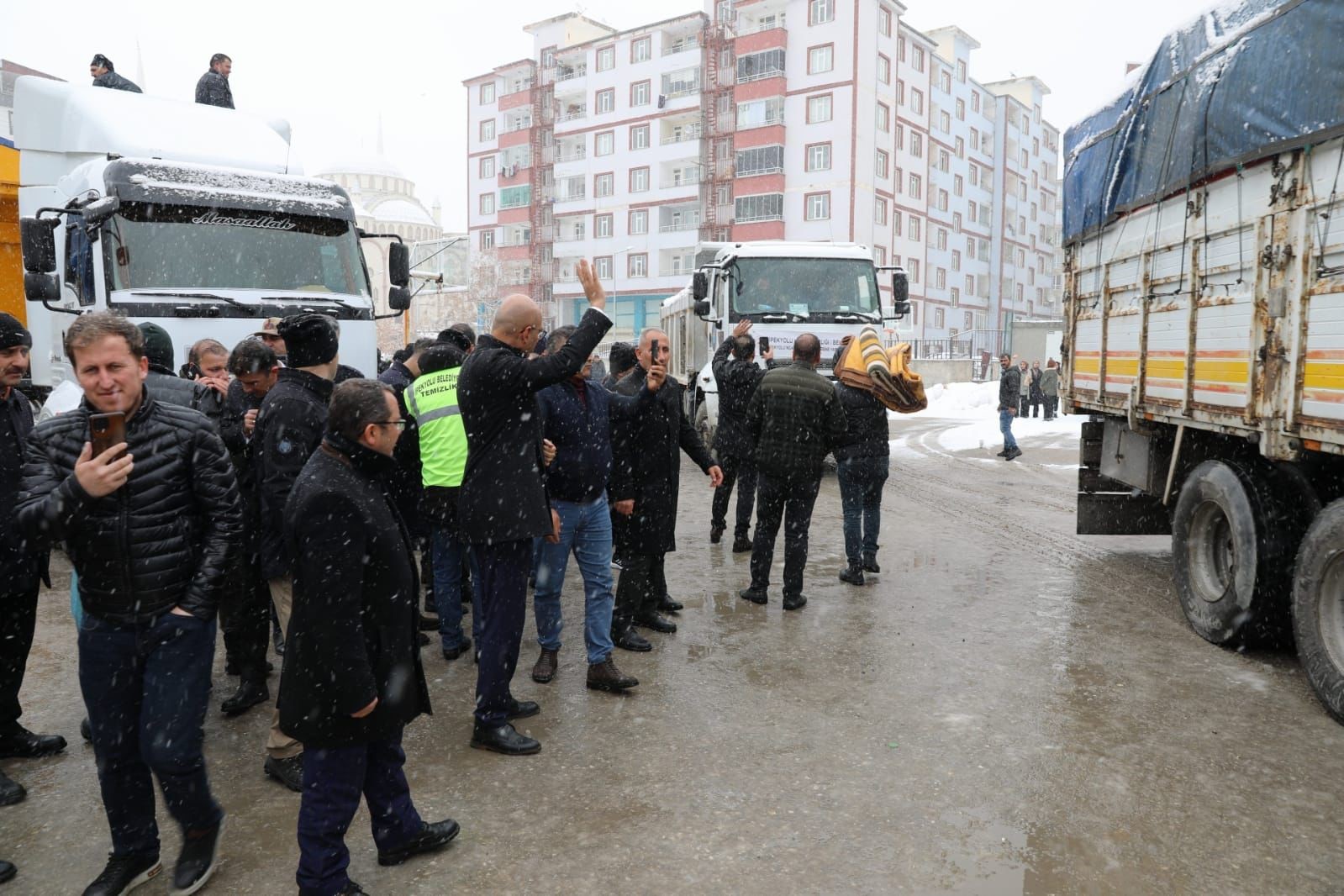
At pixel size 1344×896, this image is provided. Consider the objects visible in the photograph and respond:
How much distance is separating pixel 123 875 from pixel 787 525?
15.3ft

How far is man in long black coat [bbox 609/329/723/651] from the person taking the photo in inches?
222

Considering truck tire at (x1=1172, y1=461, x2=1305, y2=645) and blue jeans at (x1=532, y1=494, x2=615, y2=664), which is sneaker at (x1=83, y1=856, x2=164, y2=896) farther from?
truck tire at (x1=1172, y1=461, x2=1305, y2=645)

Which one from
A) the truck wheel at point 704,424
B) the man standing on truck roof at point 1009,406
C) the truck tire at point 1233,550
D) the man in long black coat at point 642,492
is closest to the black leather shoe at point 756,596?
the man in long black coat at point 642,492

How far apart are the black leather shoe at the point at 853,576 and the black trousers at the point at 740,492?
1.30 m

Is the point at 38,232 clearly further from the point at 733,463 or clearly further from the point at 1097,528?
the point at 1097,528

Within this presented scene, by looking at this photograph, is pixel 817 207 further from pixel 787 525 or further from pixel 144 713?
pixel 144 713

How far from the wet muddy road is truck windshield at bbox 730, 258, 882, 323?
7.18 m

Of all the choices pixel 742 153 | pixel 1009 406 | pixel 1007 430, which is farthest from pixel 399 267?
pixel 742 153

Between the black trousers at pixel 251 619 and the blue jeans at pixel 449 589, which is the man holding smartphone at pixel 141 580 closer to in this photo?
the black trousers at pixel 251 619

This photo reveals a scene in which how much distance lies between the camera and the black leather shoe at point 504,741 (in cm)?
426

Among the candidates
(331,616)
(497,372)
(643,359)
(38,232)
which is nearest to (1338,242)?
(643,359)

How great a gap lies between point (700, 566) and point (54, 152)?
7313mm

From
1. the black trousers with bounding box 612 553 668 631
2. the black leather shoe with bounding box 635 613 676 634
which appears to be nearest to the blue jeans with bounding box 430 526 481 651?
the black trousers with bounding box 612 553 668 631

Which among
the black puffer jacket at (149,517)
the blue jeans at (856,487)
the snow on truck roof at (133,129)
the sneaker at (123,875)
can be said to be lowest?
the sneaker at (123,875)
